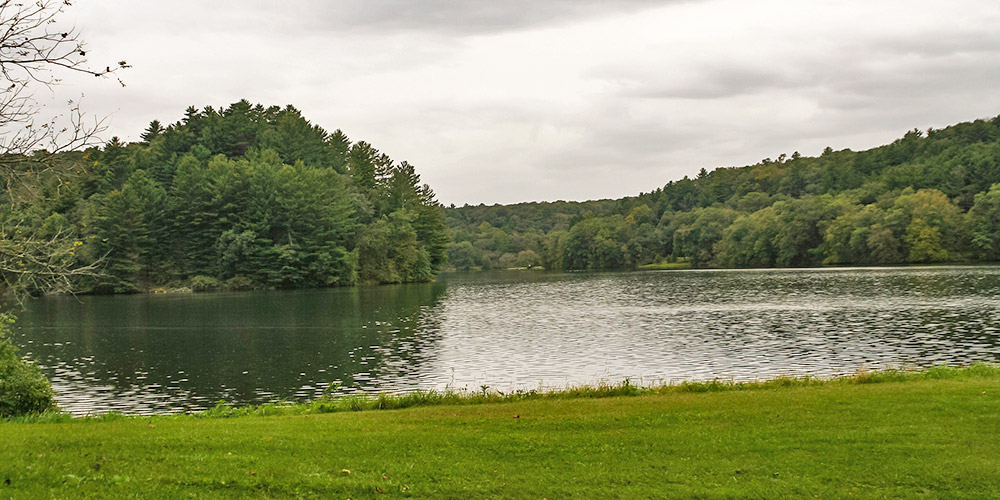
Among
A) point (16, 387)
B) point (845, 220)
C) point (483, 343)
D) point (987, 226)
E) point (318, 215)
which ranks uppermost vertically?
point (318, 215)

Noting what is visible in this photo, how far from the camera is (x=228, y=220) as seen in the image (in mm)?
91125

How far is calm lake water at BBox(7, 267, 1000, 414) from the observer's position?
2458cm

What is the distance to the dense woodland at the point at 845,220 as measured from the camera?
110 m

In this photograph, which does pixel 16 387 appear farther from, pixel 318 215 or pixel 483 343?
pixel 318 215

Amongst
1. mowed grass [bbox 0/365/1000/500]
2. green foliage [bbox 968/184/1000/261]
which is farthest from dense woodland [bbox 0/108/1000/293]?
mowed grass [bbox 0/365/1000/500]

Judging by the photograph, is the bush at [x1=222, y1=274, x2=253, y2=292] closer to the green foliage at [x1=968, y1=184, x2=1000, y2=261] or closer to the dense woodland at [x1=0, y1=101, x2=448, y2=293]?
the dense woodland at [x1=0, y1=101, x2=448, y2=293]

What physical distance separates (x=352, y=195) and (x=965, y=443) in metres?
98.5

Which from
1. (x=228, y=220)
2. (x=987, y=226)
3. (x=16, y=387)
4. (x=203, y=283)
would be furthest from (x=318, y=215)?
(x=987, y=226)

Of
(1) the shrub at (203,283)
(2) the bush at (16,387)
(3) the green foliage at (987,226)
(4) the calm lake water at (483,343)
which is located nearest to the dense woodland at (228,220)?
(1) the shrub at (203,283)

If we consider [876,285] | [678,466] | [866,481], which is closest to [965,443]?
[866,481]

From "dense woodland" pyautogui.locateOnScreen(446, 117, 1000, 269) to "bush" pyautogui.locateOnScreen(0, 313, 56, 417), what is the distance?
116 meters

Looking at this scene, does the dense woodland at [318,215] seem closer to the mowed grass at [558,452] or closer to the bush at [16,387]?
the bush at [16,387]

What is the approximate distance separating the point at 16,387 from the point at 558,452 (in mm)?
11880

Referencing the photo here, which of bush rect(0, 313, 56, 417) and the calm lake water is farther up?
bush rect(0, 313, 56, 417)
